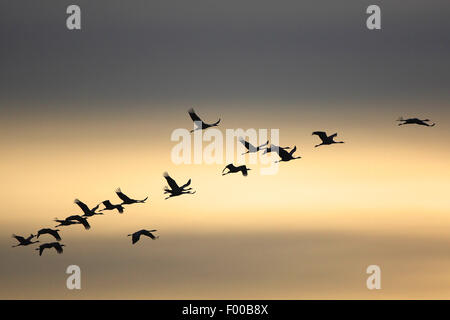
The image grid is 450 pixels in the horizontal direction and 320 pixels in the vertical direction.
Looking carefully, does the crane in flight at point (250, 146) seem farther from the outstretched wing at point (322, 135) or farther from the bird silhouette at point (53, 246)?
the bird silhouette at point (53, 246)

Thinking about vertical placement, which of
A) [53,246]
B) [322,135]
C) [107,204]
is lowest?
[53,246]

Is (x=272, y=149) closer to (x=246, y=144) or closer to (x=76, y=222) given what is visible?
(x=246, y=144)

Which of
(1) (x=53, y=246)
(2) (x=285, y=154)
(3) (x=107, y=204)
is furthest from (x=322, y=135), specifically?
(1) (x=53, y=246)

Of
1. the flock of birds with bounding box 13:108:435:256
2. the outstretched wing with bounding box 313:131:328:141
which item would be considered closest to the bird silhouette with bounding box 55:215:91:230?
the flock of birds with bounding box 13:108:435:256

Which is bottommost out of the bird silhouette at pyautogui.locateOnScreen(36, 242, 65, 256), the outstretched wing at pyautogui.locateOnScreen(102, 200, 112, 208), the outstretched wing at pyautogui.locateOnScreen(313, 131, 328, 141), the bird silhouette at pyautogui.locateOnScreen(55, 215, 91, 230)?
the bird silhouette at pyautogui.locateOnScreen(36, 242, 65, 256)

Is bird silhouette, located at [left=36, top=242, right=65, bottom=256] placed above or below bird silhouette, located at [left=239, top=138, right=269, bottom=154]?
below

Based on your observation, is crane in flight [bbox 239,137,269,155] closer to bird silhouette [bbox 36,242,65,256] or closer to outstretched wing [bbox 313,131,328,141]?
outstretched wing [bbox 313,131,328,141]

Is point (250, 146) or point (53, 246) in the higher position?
point (250, 146)
